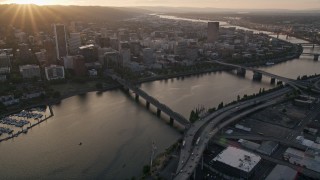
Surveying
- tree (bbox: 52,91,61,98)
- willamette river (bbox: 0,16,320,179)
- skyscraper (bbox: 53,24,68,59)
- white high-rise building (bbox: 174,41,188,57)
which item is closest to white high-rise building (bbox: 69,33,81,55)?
skyscraper (bbox: 53,24,68,59)

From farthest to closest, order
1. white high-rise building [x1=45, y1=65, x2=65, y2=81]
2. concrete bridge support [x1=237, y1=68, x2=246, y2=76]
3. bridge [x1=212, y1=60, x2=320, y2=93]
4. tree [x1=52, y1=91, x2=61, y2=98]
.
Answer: concrete bridge support [x1=237, y1=68, x2=246, y2=76], white high-rise building [x1=45, y1=65, x2=65, y2=81], bridge [x1=212, y1=60, x2=320, y2=93], tree [x1=52, y1=91, x2=61, y2=98]

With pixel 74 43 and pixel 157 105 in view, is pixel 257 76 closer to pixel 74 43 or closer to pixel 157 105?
pixel 157 105

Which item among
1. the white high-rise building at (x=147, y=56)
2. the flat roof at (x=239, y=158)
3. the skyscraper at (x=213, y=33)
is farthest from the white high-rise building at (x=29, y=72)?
the skyscraper at (x=213, y=33)

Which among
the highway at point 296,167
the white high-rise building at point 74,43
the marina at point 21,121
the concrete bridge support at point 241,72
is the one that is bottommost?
the concrete bridge support at point 241,72

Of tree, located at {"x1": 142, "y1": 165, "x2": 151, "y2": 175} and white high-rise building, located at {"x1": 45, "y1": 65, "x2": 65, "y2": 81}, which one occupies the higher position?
white high-rise building, located at {"x1": 45, "y1": 65, "x2": 65, "y2": 81}

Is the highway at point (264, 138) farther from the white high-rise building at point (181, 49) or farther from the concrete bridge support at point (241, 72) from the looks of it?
the white high-rise building at point (181, 49)

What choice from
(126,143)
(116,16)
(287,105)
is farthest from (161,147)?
(116,16)

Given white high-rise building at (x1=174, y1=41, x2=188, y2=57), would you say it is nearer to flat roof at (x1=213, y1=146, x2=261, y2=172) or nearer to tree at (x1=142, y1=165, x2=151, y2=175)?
flat roof at (x1=213, y1=146, x2=261, y2=172)
